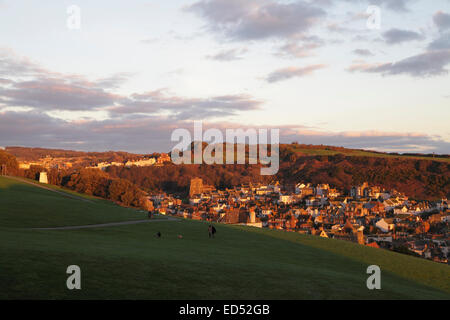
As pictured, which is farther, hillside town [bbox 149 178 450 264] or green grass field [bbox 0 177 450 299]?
hillside town [bbox 149 178 450 264]

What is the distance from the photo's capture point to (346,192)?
14738 centimetres

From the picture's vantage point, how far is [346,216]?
3501 inches

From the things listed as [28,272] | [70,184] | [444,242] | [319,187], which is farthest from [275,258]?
[319,187]

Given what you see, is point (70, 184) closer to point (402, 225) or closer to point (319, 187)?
point (402, 225)

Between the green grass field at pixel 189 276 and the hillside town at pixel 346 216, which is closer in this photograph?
the green grass field at pixel 189 276

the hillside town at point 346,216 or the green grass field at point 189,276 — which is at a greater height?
the green grass field at point 189,276

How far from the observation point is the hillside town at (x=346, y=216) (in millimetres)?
61000

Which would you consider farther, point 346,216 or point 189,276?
point 346,216

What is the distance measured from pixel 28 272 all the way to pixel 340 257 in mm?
17803

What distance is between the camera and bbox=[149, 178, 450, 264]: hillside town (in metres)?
61.0

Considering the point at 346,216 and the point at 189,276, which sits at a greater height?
the point at 189,276

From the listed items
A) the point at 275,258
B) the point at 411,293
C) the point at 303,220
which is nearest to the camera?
the point at 411,293

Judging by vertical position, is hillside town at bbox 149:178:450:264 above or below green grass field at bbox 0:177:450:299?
below
